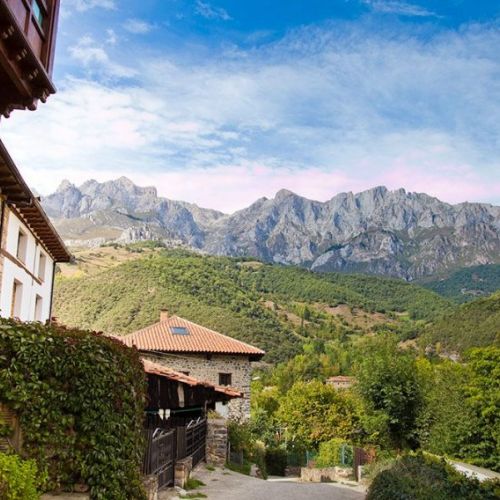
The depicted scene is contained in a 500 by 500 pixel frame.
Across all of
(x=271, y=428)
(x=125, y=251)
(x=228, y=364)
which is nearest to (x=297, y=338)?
(x=125, y=251)

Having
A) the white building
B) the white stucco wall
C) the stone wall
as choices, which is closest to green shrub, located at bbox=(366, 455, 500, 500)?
the white building

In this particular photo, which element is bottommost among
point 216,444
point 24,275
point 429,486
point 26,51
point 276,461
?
point 276,461

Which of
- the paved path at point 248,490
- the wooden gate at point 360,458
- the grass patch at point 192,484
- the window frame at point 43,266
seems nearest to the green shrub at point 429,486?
the paved path at point 248,490

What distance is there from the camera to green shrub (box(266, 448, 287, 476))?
37.0 m

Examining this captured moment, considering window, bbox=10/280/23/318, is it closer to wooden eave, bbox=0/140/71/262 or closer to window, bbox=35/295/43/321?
wooden eave, bbox=0/140/71/262

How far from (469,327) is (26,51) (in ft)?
351

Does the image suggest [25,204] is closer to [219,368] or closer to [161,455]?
[161,455]

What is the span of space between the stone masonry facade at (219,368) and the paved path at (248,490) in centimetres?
1345

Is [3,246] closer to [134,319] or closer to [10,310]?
[10,310]

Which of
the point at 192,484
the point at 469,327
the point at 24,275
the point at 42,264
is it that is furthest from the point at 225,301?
the point at 192,484

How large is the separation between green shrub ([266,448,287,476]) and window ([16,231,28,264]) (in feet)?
78.5

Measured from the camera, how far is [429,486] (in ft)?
40.2

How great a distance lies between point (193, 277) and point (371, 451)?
7149 cm

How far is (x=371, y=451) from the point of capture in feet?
95.6
